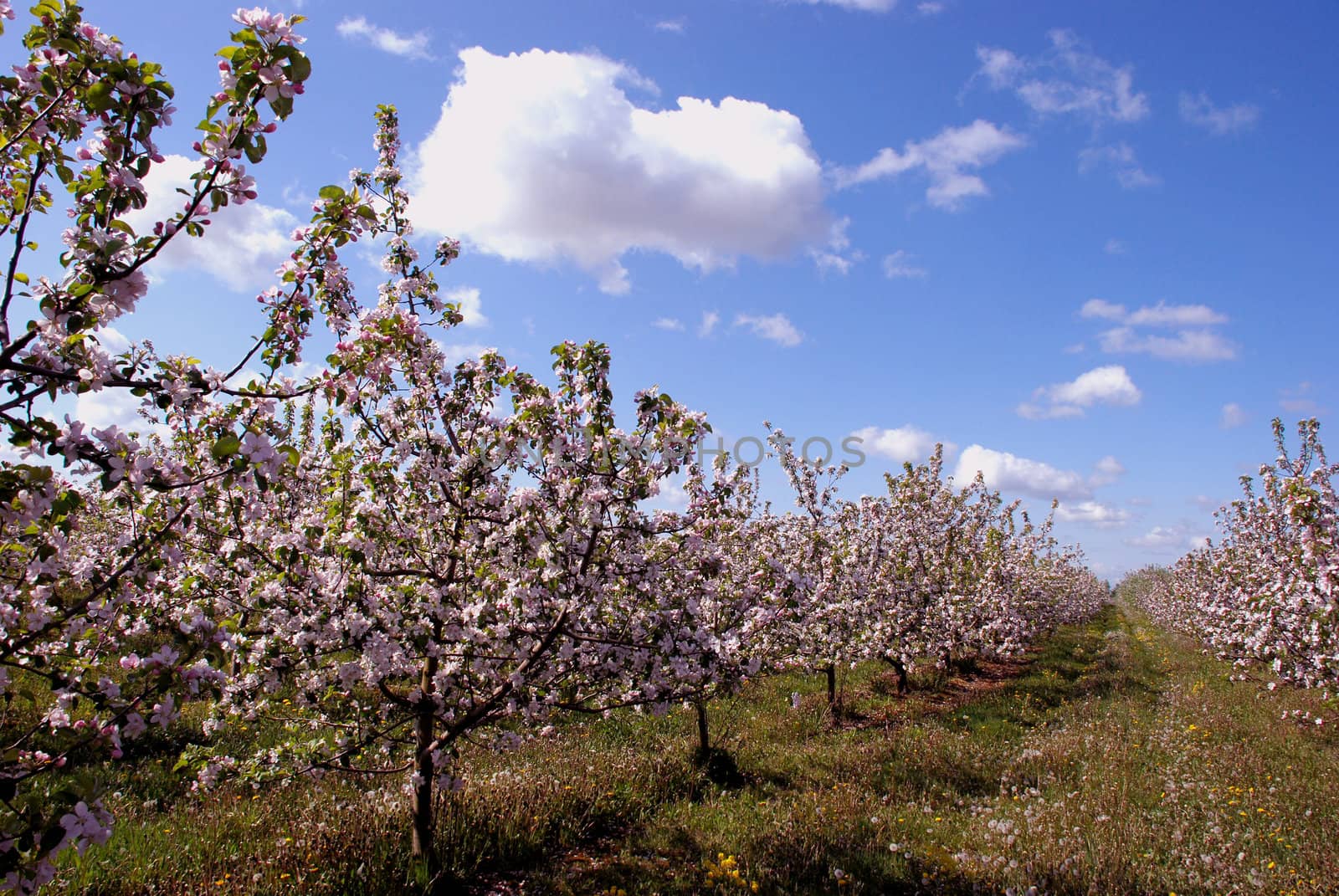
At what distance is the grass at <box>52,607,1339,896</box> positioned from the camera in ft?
20.8

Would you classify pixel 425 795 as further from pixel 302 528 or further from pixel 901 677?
pixel 901 677

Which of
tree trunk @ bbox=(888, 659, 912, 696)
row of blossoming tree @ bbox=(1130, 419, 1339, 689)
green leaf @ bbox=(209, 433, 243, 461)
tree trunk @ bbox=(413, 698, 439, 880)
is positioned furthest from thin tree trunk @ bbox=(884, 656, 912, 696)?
green leaf @ bbox=(209, 433, 243, 461)

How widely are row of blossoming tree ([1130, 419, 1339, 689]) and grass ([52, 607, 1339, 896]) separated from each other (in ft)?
4.41

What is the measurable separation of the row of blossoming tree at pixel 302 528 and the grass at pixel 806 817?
89 cm

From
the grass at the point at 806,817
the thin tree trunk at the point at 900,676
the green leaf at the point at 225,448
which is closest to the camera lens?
the green leaf at the point at 225,448

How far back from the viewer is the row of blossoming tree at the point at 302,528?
2.94 m

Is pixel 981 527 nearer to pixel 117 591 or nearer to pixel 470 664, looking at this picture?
pixel 470 664

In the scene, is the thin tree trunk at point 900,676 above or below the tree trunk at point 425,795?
below

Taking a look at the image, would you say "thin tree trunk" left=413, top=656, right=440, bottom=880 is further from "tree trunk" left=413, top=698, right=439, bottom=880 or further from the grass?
the grass

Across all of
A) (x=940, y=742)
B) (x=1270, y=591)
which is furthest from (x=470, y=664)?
(x=1270, y=591)

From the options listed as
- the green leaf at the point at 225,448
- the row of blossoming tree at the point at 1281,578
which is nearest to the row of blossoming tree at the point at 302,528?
the green leaf at the point at 225,448

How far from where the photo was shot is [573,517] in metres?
6.07

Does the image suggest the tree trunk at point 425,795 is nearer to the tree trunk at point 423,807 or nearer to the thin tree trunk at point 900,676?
the tree trunk at point 423,807

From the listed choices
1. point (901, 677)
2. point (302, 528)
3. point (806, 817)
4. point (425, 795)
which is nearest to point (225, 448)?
point (302, 528)
